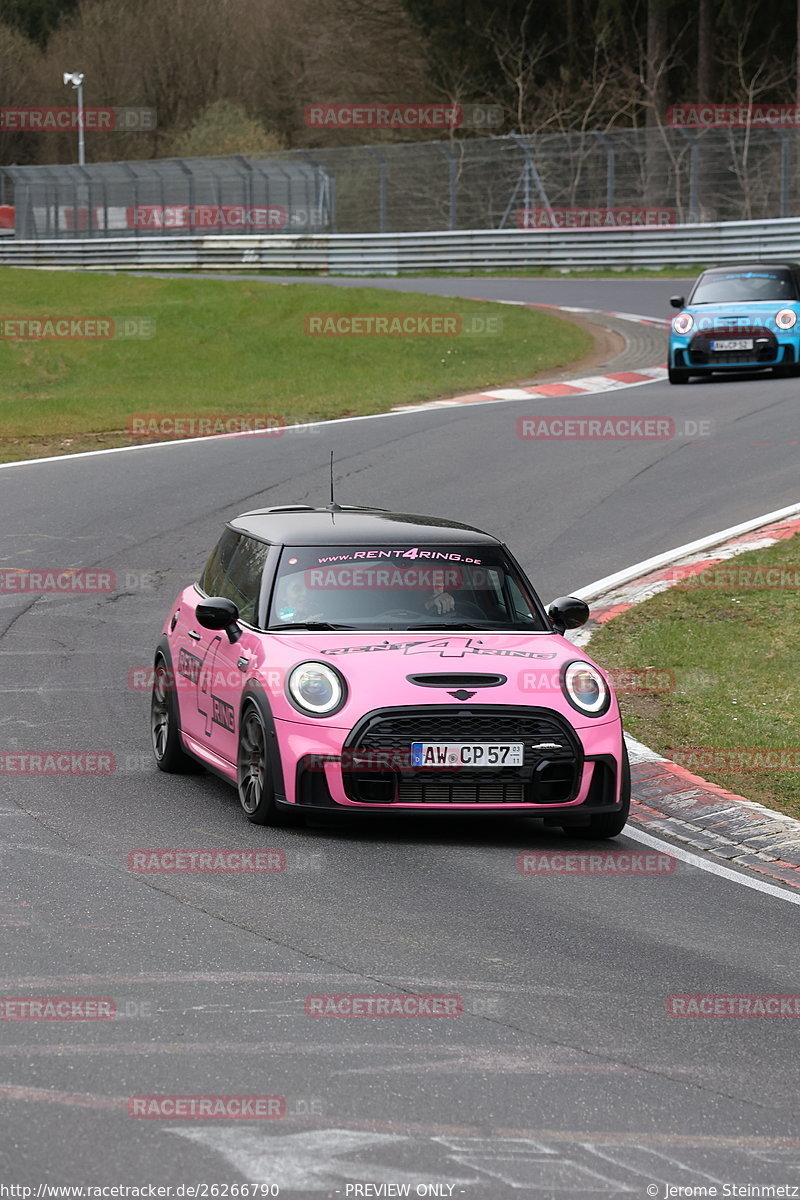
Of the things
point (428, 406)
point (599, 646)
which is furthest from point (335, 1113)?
point (428, 406)

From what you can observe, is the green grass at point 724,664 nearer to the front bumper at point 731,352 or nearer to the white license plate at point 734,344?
the front bumper at point 731,352

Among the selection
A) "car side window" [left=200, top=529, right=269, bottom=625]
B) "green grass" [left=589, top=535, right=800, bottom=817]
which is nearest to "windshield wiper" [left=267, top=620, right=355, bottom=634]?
"car side window" [left=200, top=529, right=269, bottom=625]

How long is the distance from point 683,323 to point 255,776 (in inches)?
655

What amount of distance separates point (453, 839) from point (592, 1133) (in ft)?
11.4

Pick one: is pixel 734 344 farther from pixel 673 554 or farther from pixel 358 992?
pixel 358 992

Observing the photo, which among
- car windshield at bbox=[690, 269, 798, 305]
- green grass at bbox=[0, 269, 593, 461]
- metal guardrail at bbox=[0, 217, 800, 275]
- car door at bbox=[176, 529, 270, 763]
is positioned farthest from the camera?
metal guardrail at bbox=[0, 217, 800, 275]

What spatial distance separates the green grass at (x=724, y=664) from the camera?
9.75 metres

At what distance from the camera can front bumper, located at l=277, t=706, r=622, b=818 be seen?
7.80 m

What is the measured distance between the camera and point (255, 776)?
816 cm

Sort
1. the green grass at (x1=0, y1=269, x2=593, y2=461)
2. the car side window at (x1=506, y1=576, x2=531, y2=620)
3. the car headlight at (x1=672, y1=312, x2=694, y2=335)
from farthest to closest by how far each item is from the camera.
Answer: the car headlight at (x1=672, y1=312, x2=694, y2=335)
the green grass at (x1=0, y1=269, x2=593, y2=461)
the car side window at (x1=506, y1=576, x2=531, y2=620)

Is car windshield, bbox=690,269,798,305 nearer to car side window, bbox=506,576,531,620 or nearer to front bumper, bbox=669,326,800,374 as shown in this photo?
front bumper, bbox=669,326,800,374

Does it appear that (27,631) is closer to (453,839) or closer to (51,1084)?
(453,839)

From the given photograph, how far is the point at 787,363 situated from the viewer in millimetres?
24219

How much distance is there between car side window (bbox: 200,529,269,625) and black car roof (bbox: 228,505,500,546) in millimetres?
79
